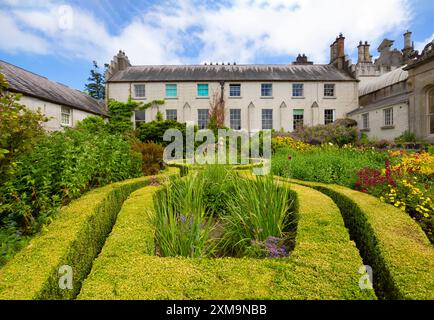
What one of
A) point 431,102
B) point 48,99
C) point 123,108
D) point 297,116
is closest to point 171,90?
point 123,108

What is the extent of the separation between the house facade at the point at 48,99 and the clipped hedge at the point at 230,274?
12.4m

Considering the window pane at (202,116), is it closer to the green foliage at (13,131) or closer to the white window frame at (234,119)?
the white window frame at (234,119)

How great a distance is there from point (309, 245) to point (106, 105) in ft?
81.6

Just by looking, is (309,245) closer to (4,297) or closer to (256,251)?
(256,251)

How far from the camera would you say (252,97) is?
950 inches

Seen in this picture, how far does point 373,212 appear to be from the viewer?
3654mm

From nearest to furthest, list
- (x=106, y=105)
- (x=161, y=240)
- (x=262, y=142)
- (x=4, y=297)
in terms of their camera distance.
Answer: (x=4, y=297), (x=161, y=240), (x=262, y=142), (x=106, y=105)

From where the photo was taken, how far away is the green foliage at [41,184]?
11.1 ft

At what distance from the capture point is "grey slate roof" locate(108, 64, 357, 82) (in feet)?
78.9

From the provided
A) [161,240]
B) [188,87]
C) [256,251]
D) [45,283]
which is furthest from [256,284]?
[188,87]

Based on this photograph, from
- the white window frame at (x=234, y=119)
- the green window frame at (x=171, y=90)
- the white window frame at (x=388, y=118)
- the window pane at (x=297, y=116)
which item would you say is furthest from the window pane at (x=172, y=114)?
the white window frame at (x=388, y=118)

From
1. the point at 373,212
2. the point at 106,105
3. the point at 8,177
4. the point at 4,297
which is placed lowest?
the point at 4,297

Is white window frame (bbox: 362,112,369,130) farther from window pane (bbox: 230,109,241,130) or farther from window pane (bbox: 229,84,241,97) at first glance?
window pane (bbox: 229,84,241,97)

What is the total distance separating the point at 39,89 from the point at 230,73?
1610 centimetres
